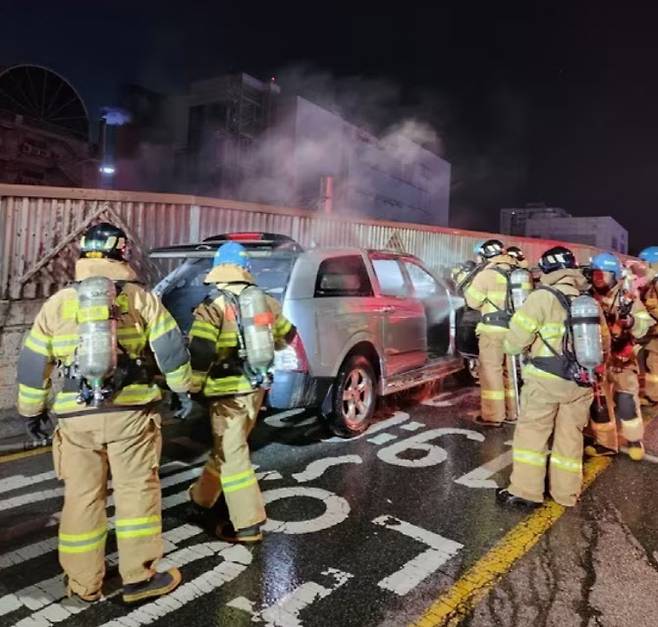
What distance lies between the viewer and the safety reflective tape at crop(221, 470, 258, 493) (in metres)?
3.43

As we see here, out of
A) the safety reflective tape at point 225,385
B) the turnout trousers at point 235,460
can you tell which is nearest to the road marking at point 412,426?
the turnout trousers at point 235,460

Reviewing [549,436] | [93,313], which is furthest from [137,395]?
[549,436]

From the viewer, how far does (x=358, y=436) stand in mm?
5559

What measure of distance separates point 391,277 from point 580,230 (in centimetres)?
4391

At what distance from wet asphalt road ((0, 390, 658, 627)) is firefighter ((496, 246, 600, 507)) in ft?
0.69

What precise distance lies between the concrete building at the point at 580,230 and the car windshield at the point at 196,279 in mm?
43634

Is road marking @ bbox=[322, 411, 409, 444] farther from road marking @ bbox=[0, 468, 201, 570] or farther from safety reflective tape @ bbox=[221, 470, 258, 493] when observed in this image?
safety reflective tape @ bbox=[221, 470, 258, 493]

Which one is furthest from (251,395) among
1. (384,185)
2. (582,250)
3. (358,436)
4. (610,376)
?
(384,185)

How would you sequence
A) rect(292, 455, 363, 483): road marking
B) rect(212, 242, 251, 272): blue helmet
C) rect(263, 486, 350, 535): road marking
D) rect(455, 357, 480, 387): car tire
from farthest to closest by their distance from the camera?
1. rect(455, 357, 480, 387): car tire
2. rect(292, 455, 363, 483): road marking
3. rect(263, 486, 350, 535): road marking
4. rect(212, 242, 251, 272): blue helmet

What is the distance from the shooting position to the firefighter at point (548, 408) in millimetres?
4051

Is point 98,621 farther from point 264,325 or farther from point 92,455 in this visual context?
point 264,325

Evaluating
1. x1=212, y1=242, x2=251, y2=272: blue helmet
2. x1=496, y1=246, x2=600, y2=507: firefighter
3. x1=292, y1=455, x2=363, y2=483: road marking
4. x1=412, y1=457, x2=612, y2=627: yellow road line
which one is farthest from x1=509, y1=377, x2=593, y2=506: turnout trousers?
x1=212, y1=242, x2=251, y2=272: blue helmet

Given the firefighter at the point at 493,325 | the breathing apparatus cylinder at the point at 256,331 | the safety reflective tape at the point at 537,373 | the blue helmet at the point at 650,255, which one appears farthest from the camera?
the blue helmet at the point at 650,255

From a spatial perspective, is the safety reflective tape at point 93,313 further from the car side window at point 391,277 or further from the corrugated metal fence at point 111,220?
the corrugated metal fence at point 111,220
